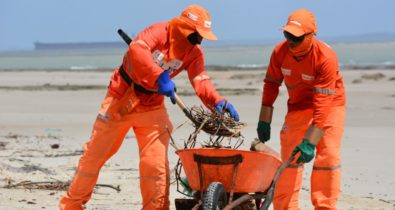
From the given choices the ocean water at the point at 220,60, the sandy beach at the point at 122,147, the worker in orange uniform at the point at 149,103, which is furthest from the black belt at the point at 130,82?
the ocean water at the point at 220,60

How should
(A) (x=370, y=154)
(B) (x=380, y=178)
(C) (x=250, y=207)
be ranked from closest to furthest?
(C) (x=250, y=207) < (B) (x=380, y=178) < (A) (x=370, y=154)

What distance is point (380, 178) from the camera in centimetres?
1042

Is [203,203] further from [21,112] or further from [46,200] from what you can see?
[21,112]

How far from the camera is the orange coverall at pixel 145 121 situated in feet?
23.2

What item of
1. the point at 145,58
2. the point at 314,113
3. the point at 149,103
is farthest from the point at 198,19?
the point at 314,113

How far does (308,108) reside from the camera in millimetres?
7305

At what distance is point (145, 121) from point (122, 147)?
5369 mm

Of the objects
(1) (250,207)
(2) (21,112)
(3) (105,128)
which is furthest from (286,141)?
(2) (21,112)

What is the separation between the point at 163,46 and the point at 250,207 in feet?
4.51

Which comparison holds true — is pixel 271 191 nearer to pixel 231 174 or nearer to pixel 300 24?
pixel 231 174

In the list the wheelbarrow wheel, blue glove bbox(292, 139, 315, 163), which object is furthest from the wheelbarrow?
blue glove bbox(292, 139, 315, 163)

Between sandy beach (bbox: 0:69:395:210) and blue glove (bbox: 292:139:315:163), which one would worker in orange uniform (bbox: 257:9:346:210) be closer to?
blue glove (bbox: 292:139:315:163)

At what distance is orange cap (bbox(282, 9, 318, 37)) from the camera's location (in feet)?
22.4

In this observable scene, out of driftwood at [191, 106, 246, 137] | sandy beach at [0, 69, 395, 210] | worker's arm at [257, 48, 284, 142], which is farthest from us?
sandy beach at [0, 69, 395, 210]
